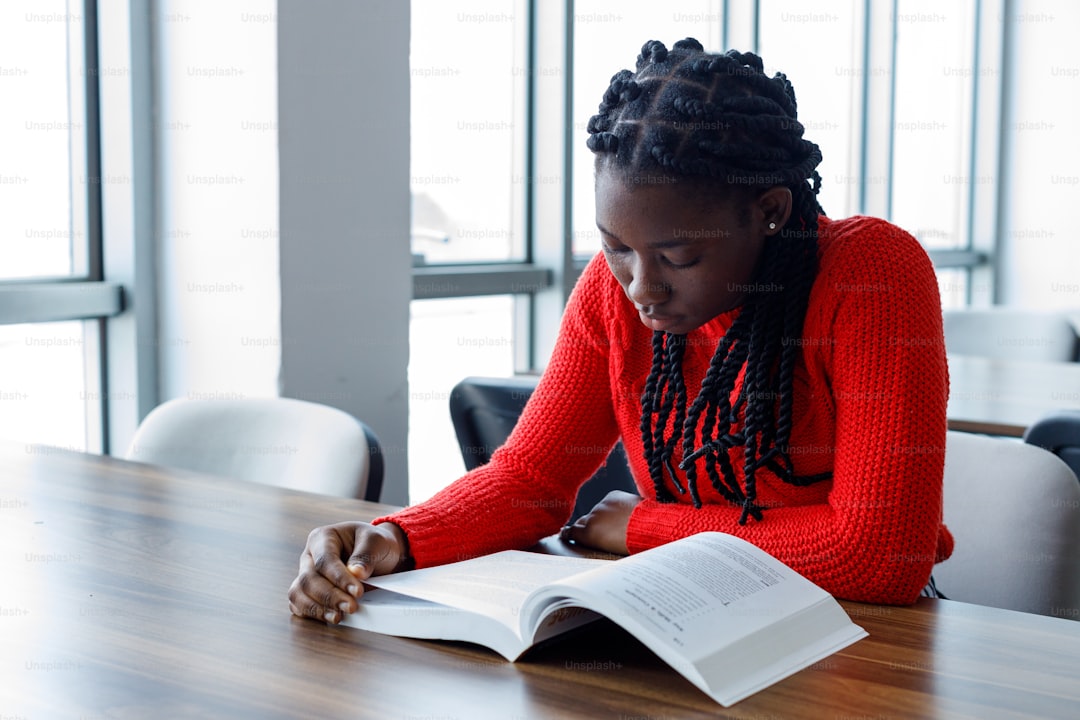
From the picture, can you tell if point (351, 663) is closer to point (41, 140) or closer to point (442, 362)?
point (41, 140)

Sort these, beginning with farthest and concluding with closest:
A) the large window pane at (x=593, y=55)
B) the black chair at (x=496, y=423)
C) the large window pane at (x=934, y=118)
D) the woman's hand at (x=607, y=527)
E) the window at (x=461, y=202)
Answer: the large window pane at (x=934, y=118), the large window pane at (x=593, y=55), the window at (x=461, y=202), the black chair at (x=496, y=423), the woman's hand at (x=607, y=527)

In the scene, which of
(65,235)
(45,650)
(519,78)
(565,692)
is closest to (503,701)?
(565,692)

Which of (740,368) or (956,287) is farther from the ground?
(740,368)

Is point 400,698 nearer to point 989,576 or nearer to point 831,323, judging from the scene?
point 831,323

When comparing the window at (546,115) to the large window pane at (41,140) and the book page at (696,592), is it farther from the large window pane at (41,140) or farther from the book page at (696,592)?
the book page at (696,592)

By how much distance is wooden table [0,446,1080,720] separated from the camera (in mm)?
873

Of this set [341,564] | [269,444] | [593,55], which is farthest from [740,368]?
[593,55]

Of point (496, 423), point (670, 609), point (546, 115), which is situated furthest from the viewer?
point (546, 115)

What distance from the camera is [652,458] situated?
1364 mm

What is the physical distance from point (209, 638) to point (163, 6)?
1870mm

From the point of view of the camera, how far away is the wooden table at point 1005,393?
2.23 m

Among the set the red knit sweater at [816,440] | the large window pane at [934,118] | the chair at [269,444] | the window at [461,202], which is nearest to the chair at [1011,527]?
the red knit sweater at [816,440]

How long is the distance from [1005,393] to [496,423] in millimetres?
1276

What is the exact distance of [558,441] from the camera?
55.4 inches
